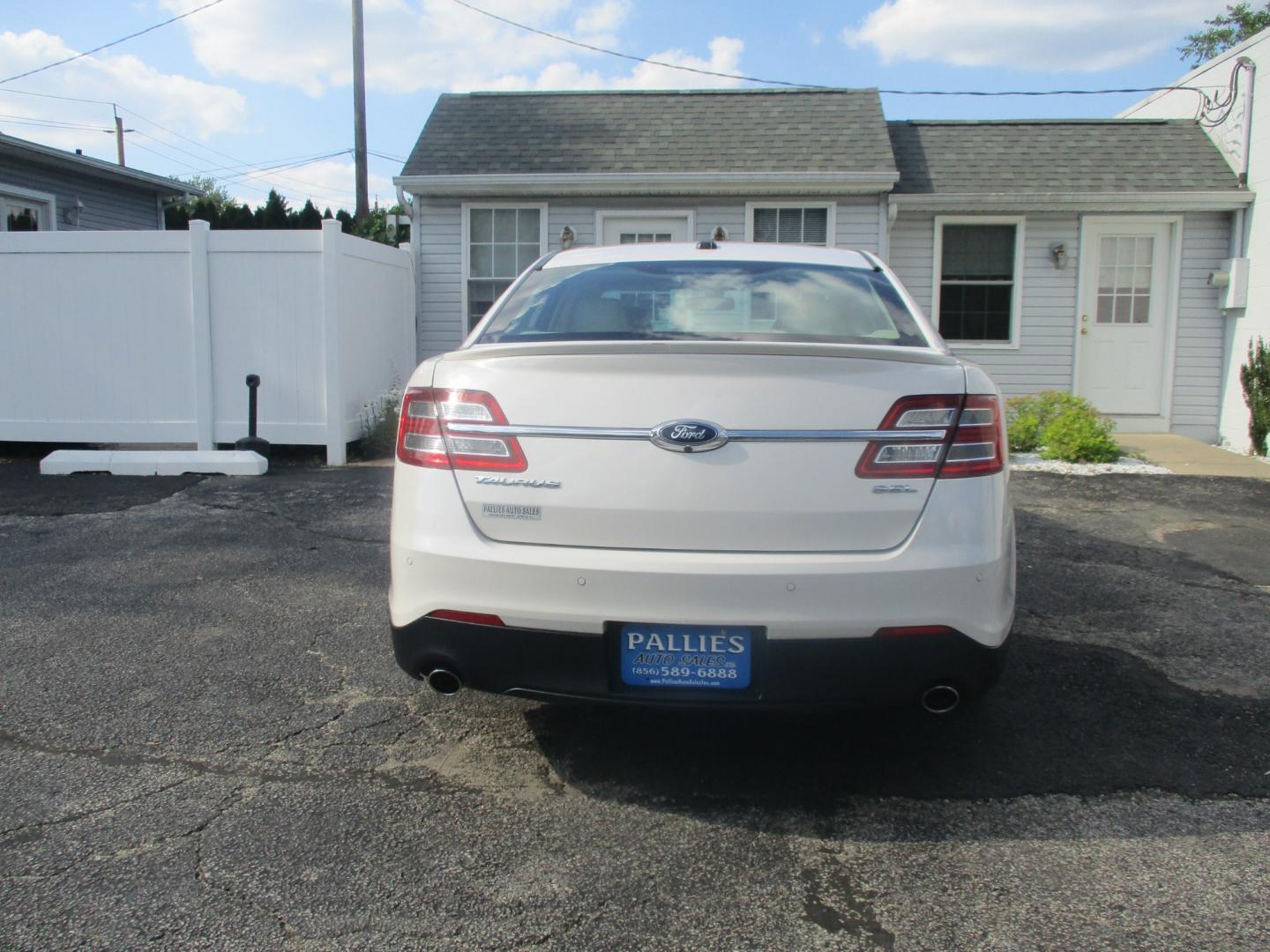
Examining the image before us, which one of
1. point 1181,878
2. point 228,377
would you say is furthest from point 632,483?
point 228,377

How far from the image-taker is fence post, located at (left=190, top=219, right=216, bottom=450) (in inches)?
358

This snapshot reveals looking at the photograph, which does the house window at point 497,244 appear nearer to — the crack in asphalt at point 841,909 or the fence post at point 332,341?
the fence post at point 332,341

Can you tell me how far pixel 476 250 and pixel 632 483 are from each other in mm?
9749

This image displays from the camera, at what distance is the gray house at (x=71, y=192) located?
1499 centimetres

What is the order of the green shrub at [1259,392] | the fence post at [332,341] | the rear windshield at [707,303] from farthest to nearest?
the green shrub at [1259,392] → the fence post at [332,341] → the rear windshield at [707,303]

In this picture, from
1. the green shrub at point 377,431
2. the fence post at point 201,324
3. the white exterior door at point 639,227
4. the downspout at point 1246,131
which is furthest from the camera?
the white exterior door at point 639,227

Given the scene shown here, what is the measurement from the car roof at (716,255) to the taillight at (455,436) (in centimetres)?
119

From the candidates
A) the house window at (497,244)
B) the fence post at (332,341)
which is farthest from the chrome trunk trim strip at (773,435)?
the house window at (497,244)

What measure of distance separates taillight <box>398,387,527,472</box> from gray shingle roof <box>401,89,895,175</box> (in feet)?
29.7

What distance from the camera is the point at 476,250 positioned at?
11.9 metres

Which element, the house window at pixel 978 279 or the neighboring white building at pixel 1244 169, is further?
the house window at pixel 978 279

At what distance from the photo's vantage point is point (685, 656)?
8.85ft

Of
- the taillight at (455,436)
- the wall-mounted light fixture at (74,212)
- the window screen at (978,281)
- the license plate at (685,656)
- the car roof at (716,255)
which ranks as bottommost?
the license plate at (685,656)

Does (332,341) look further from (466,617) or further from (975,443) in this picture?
(975,443)
